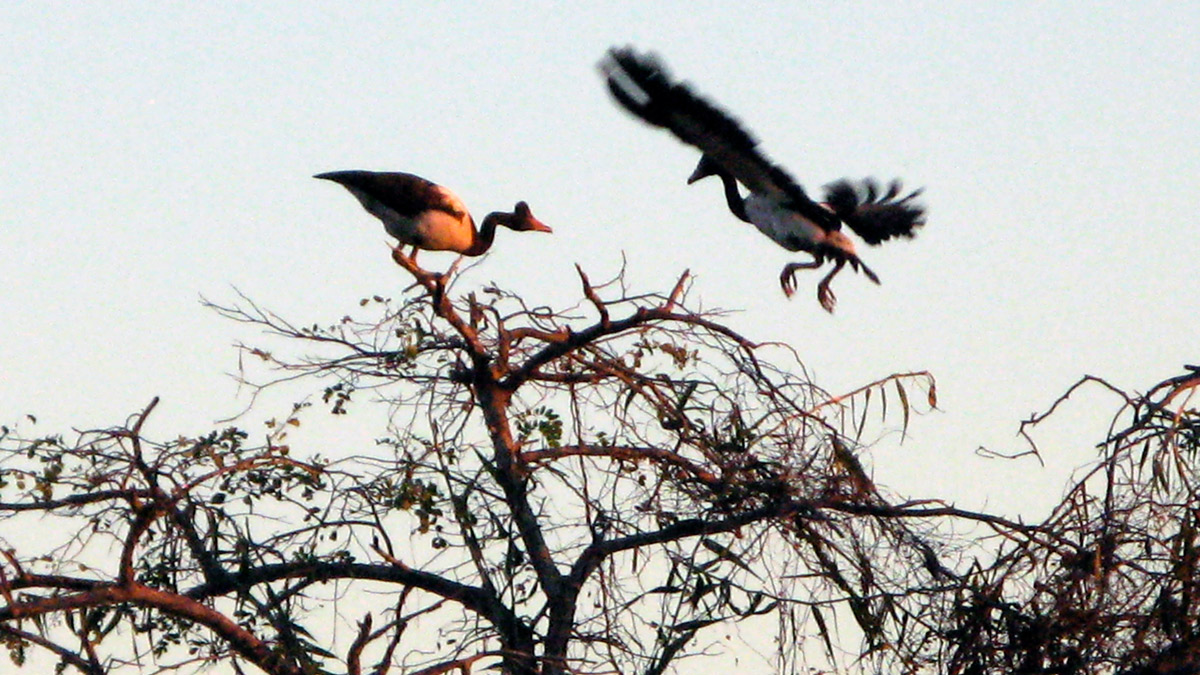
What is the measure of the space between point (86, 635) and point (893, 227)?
514 centimetres

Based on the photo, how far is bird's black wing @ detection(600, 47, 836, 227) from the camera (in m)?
6.98

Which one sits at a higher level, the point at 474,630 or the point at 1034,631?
the point at 474,630

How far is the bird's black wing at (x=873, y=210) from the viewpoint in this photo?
9.15 meters

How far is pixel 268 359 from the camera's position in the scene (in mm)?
6113

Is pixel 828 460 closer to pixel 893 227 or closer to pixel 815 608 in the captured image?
pixel 815 608

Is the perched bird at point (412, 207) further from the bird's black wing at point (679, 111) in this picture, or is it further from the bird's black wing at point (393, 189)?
the bird's black wing at point (679, 111)

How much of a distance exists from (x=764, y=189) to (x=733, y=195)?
93cm

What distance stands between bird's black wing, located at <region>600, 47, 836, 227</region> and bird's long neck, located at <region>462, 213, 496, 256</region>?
1.22 meters

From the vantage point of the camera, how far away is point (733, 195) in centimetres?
930

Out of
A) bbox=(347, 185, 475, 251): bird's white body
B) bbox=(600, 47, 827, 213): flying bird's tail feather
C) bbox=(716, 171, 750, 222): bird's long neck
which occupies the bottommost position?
bbox=(600, 47, 827, 213): flying bird's tail feather

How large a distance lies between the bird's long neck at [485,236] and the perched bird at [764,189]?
1.04 metres

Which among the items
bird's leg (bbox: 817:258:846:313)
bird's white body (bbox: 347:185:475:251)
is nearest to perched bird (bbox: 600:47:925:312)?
bird's leg (bbox: 817:258:846:313)

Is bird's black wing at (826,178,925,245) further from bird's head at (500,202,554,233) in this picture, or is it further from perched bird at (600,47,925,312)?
A: bird's head at (500,202,554,233)


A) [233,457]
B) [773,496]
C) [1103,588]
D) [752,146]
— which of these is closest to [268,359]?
[233,457]
